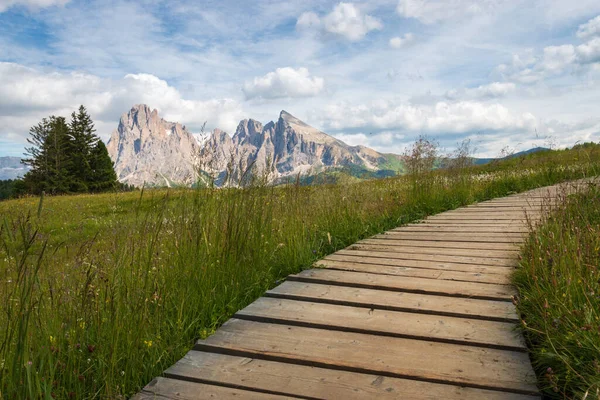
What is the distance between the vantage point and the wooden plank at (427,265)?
3727 mm

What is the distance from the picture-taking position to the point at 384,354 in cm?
230

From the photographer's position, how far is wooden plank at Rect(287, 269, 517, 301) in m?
3.14

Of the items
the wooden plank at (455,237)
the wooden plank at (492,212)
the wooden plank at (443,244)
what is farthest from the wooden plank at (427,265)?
the wooden plank at (492,212)

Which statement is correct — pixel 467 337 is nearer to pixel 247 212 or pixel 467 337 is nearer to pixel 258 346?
pixel 258 346

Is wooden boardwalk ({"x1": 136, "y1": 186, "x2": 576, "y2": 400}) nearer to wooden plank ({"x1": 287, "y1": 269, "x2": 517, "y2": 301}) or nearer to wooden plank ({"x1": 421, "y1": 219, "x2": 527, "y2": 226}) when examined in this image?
wooden plank ({"x1": 287, "y1": 269, "x2": 517, "y2": 301})

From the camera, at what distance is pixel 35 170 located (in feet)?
131

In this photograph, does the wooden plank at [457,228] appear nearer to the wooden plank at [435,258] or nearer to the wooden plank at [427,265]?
the wooden plank at [435,258]

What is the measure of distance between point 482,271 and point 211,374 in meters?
2.48

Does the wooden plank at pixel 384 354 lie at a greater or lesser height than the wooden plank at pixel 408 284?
lesser

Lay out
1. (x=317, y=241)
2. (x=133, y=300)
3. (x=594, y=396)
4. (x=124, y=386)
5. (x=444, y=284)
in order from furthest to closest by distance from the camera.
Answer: (x=317, y=241) < (x=444, y=284) < (x=133, y=300) < (x=124, y=386) < (x=594, y=396)

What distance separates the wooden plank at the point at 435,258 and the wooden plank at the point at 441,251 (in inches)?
4.3

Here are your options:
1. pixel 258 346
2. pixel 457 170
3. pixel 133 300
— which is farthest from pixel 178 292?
pixel 457 170

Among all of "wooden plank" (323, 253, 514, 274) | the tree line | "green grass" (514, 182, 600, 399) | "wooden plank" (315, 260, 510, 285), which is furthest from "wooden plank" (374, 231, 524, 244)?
the tree line

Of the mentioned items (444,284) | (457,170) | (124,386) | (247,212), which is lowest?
(124,386)
